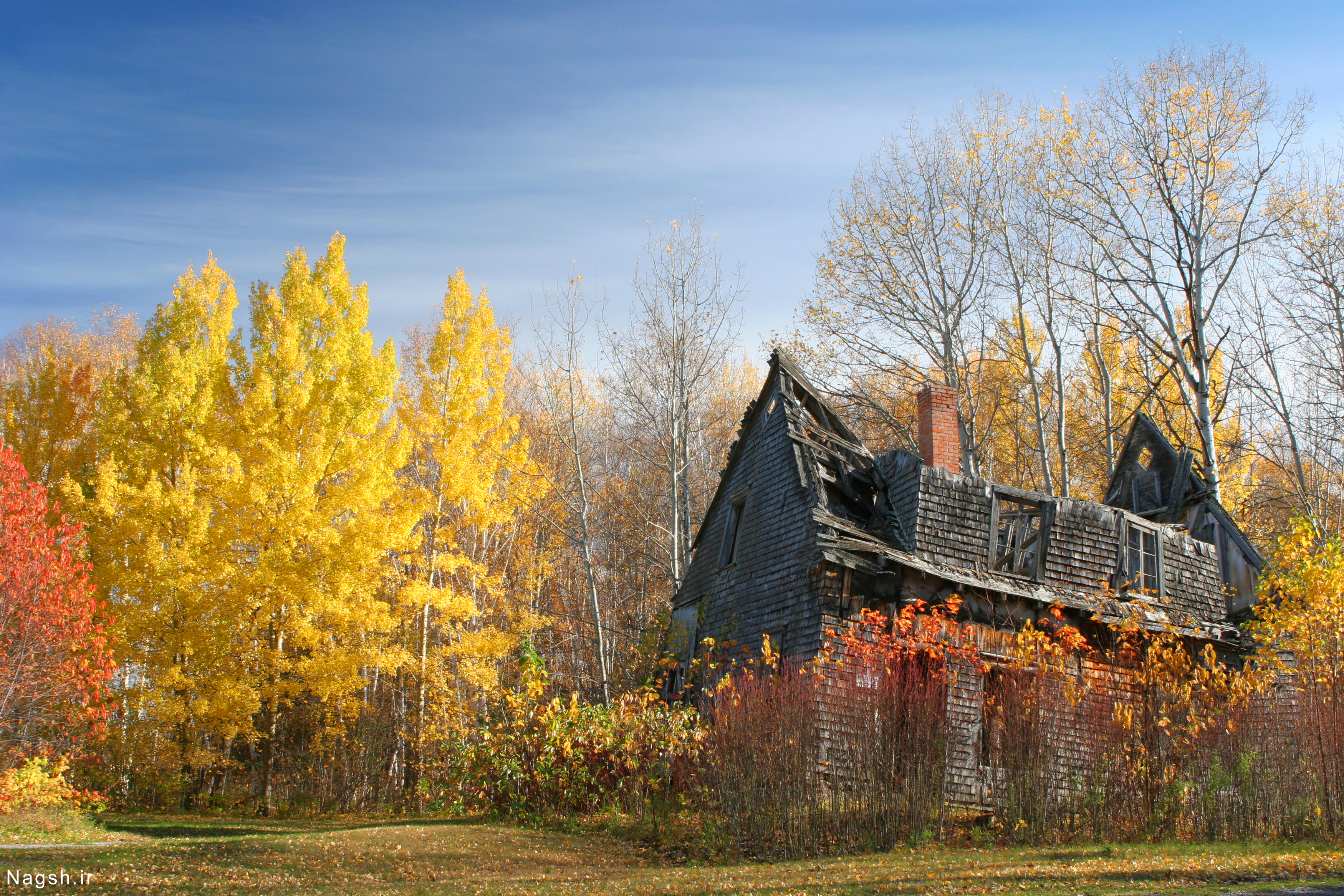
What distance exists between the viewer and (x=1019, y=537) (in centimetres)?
1512

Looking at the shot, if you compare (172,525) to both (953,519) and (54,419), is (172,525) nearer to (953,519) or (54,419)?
(54,419)

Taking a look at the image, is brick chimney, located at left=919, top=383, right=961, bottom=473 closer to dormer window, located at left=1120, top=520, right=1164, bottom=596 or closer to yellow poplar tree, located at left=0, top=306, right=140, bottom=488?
dormer window, located at left=1120, top=520, right=1164, bottom=596

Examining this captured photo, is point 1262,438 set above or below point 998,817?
above

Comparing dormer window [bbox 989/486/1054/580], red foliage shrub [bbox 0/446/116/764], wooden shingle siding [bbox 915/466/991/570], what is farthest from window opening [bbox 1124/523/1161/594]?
red foliage shrub [bbox 0/446/116/764]

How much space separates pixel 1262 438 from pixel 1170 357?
6.99 m

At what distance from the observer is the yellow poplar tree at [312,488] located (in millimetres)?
16516

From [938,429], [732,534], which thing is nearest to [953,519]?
[938,429]

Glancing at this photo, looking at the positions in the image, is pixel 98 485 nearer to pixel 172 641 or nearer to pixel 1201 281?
pixel 172 641

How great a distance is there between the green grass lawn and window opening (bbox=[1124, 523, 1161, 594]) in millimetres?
6234

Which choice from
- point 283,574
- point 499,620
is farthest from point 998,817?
point 499,620

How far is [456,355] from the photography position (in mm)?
19469

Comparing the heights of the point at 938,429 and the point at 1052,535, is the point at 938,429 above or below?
above

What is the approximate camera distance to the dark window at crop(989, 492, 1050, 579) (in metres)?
14.3

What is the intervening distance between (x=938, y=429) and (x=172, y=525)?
575 inches
